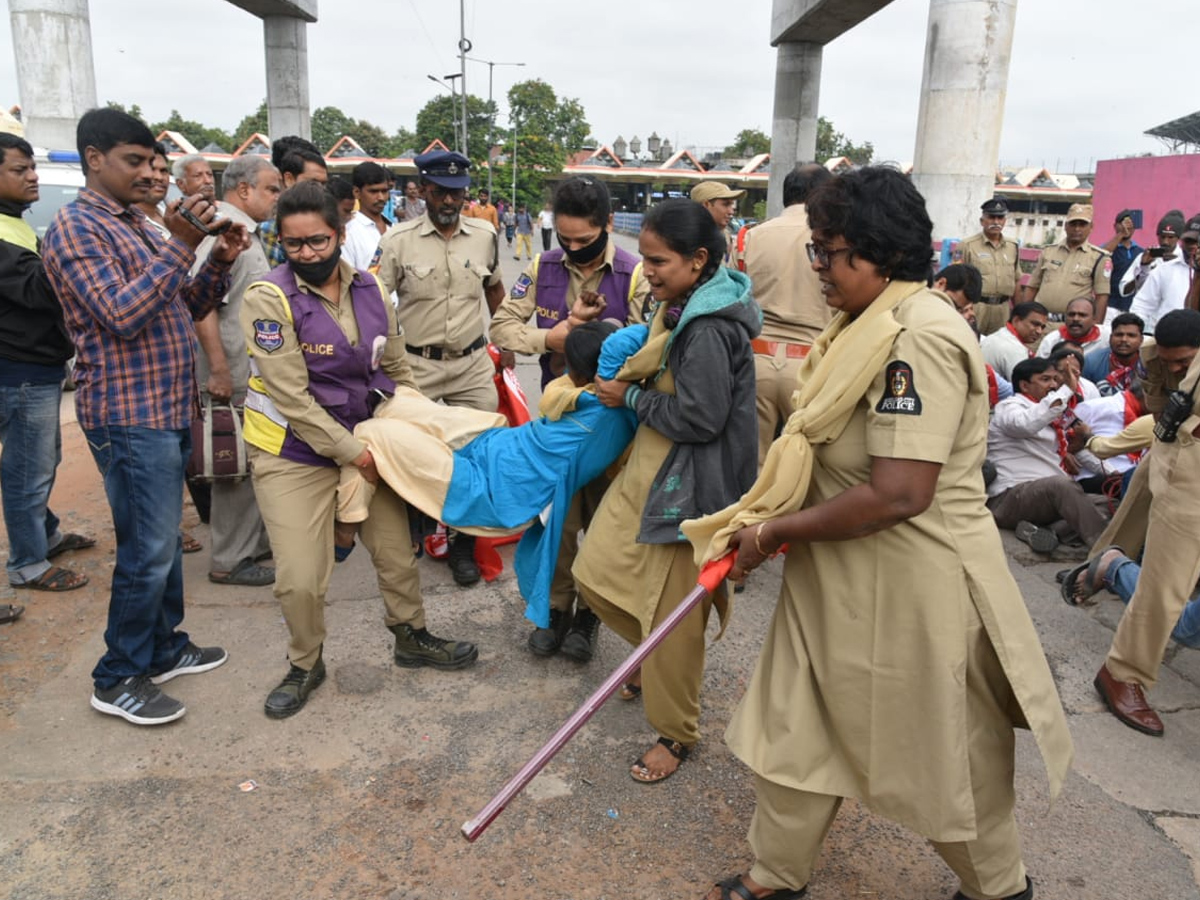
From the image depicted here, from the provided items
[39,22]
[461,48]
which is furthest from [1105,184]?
[39,22]

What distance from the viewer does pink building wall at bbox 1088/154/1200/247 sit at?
66.1 ft

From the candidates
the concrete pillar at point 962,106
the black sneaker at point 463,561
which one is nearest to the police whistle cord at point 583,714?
the black sneaker at point 463,561

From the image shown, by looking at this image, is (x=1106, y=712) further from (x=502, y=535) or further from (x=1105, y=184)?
(x=1105, y=184)

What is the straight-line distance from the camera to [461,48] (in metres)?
30.9

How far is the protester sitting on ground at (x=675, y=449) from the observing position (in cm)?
262

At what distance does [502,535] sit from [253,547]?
1.85 metres

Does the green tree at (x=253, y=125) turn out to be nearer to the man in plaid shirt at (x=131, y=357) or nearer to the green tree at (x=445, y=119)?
the green tree at (x=445, y=119)

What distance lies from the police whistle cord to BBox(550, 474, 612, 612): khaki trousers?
4.84 ft

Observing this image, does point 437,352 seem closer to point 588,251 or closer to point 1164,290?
point 588,251

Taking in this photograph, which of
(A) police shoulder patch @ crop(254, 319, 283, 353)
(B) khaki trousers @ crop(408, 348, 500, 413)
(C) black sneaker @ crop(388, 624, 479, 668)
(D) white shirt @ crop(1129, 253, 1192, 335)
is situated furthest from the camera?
(D) white shirt @ crop(1129, 253, 1192, 335)

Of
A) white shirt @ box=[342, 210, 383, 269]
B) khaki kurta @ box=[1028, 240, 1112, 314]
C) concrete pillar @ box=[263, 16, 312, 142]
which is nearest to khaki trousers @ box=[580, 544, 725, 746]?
white shirt @ box=[342, 210, 383, 269]

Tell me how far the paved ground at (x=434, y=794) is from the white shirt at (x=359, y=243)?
2.19 metres

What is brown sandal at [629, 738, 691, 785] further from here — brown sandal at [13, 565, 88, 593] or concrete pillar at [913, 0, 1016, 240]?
concrete pillar at [913, 0, 1016, 240]

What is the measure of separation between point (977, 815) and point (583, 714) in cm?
97
